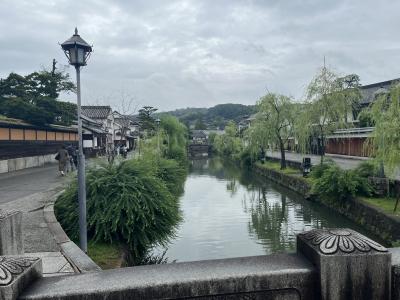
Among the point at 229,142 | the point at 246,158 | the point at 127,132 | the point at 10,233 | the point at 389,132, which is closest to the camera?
the point at 10,233

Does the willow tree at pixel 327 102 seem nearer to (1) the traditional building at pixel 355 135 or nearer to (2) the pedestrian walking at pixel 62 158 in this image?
(1) the traditional building at pixel 355 135

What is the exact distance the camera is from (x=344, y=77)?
22.0 m

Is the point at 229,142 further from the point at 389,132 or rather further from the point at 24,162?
the point at 389,132

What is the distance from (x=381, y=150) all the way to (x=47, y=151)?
21518 millimetres

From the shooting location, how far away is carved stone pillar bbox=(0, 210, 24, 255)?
4.00m

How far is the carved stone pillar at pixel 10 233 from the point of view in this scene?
4004mm

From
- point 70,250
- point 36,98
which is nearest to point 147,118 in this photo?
point 36,98

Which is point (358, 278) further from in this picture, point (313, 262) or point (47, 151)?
point (47, 151)

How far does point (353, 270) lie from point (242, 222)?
12243 mm

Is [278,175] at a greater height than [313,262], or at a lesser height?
lesser

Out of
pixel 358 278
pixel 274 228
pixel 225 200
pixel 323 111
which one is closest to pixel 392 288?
pixel 358 278

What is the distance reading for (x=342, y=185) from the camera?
14.7 meters

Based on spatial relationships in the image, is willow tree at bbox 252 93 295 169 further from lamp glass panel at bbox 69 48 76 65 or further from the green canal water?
lamp glass panel at bbox 69 48 76 65

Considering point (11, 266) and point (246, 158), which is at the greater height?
point (11, 266)
